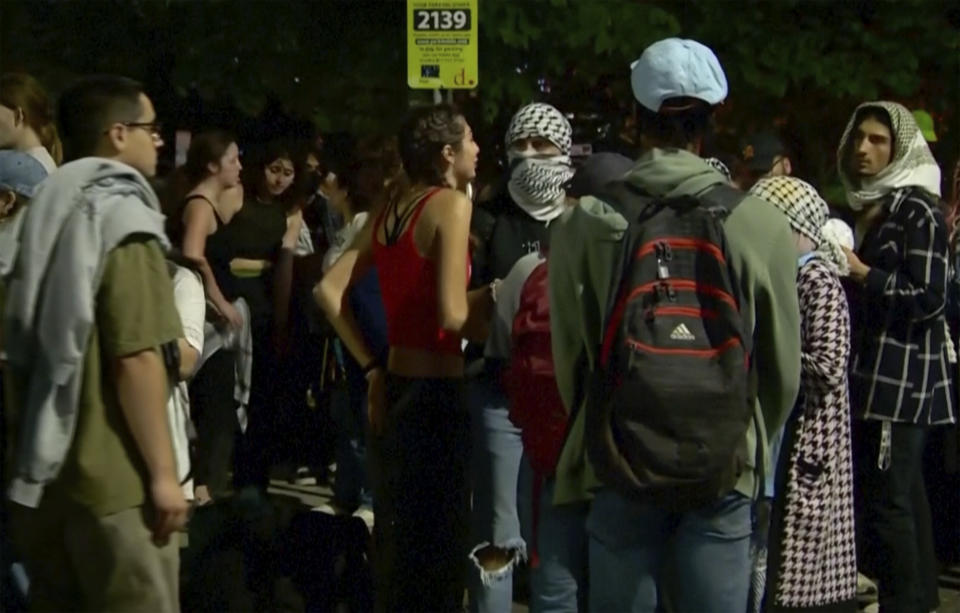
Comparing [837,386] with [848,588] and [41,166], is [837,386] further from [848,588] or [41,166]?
[41,166]

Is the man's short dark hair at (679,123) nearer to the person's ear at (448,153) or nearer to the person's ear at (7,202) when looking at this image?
the person's ear at (448,153)

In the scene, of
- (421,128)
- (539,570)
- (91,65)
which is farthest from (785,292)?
(91,65)

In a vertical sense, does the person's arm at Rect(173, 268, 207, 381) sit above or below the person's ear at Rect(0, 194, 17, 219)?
below

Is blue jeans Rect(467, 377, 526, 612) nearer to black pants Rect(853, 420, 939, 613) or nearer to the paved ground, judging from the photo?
the paved ground

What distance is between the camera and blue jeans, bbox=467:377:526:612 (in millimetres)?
6005

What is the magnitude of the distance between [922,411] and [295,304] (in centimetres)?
410

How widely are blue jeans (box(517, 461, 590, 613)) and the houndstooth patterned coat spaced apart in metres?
1.05

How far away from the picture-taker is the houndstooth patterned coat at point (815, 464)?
5.47 meters

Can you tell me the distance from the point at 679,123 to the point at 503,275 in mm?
2446

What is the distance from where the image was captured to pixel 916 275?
248 inches

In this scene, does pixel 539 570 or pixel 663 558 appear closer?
pixel 663 558

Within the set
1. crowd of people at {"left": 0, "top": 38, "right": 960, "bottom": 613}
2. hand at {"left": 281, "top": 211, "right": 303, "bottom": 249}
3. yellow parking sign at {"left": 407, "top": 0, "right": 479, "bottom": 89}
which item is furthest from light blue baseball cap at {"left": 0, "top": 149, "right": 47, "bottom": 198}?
hand at {"left": 281, "top": 211, "right": 303, "bottom": 249}

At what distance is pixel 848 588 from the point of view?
5.68 meters

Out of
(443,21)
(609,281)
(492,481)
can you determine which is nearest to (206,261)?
(443,21)
